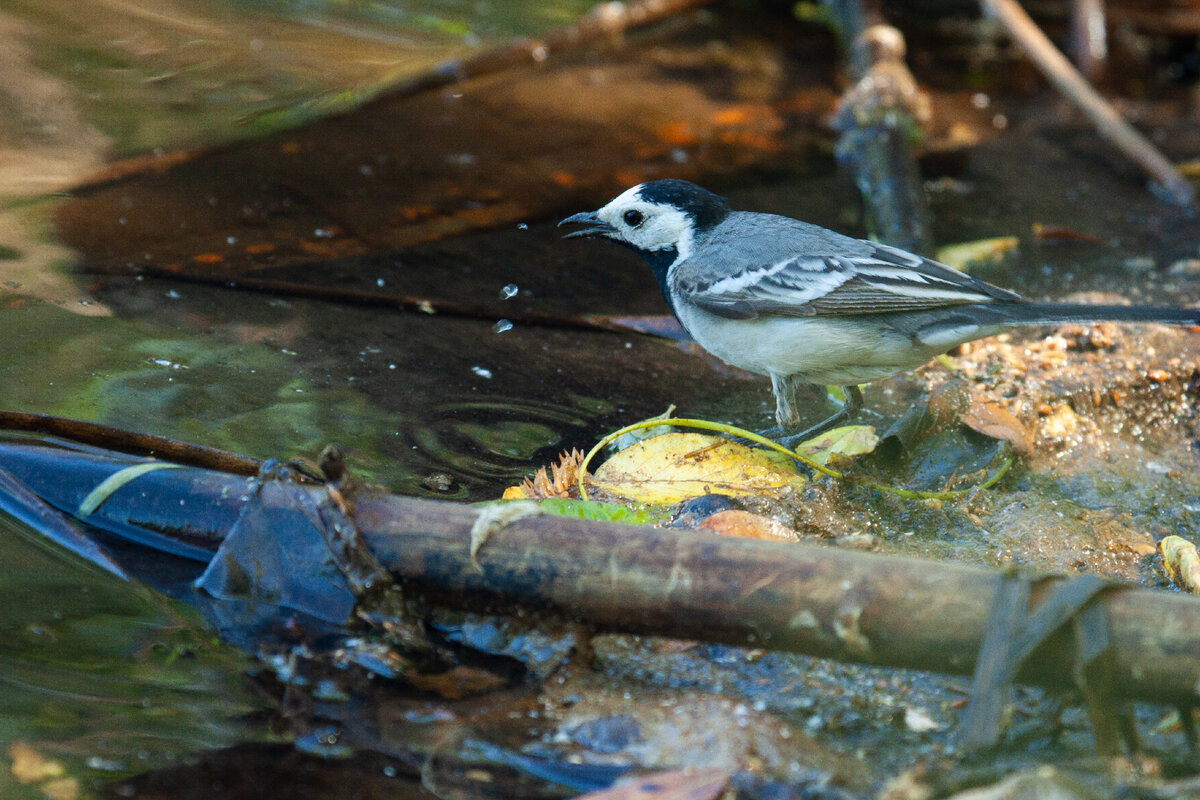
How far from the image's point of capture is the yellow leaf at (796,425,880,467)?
4211 millimetres

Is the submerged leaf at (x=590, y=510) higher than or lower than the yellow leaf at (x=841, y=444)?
lower

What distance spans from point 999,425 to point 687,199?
1.63 m

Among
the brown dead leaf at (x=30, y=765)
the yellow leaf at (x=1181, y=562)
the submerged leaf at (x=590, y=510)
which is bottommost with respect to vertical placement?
the brown dead leaf at (x=30, y=765)

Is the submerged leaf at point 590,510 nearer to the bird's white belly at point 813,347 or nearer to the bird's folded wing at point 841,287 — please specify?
the bird's white belly at point 813,347

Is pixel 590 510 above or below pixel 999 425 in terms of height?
below

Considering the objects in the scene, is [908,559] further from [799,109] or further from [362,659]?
[799,109]

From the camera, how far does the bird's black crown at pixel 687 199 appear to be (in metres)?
4.84

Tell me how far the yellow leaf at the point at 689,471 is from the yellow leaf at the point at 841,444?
13 centimetres

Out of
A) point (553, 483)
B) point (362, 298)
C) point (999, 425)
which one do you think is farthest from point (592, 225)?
point (999, 425)

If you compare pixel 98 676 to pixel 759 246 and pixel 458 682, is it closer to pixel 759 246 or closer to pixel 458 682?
pixel 458 682

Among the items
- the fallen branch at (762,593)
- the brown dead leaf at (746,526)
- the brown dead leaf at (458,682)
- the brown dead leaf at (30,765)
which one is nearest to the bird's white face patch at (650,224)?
the brown dead leaf at (746,526)

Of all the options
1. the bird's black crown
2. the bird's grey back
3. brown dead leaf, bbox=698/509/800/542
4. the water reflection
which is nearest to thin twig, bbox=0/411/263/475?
the water reflection

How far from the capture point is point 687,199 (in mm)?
4848

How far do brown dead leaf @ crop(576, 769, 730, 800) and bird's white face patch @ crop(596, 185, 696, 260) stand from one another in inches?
108
